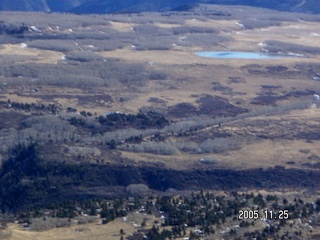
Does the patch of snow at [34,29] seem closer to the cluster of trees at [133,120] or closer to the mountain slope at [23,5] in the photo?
the cluster of trees at [133,120]

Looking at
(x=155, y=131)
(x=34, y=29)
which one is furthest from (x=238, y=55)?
(x=155, y=131)

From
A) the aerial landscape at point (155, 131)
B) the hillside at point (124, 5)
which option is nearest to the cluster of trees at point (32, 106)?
the aerial landscape at point (155, 131)

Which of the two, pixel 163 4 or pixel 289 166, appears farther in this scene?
pixel 163 4

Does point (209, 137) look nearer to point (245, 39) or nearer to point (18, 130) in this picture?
point (18, 130)

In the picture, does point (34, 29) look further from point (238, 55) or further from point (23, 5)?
point (23, 5)

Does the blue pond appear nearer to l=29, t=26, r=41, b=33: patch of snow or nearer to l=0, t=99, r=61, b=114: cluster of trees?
l=29, t=26, r=41, b=33: patch of snow

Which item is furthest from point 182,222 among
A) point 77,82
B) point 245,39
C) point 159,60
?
point 245,39

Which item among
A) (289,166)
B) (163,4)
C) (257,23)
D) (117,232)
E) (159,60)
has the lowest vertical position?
(117,232)
